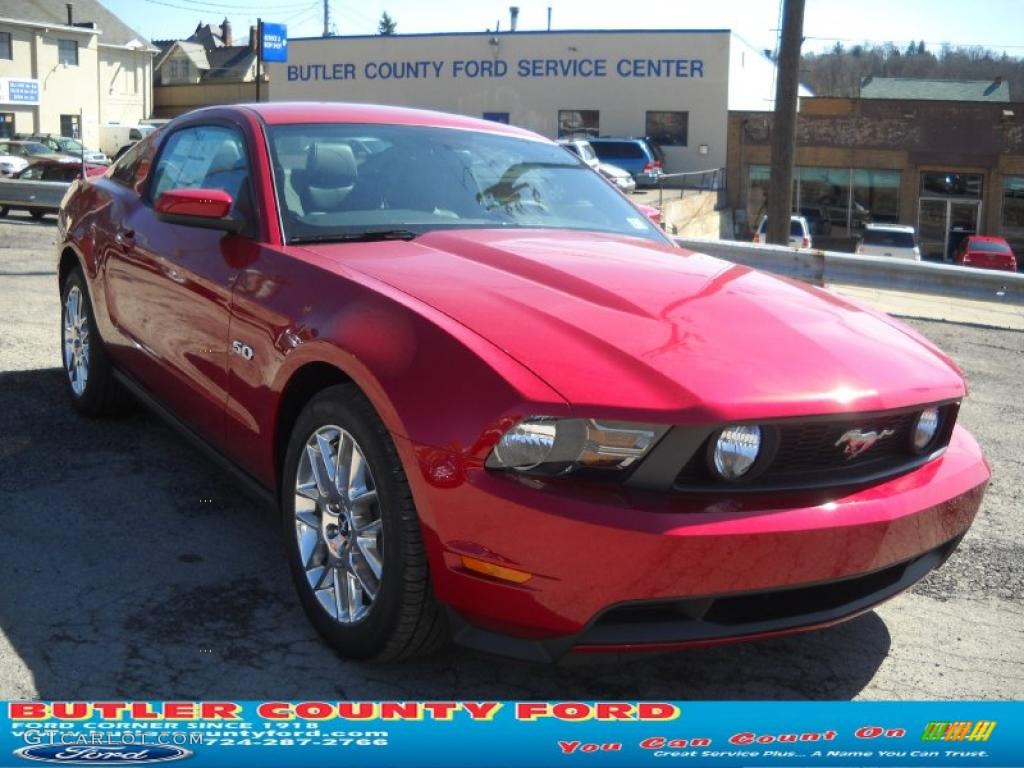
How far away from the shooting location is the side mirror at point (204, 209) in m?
3.76

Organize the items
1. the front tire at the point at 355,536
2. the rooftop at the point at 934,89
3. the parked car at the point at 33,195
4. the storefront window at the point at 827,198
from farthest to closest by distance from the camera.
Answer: the rooftop at the point at 934,89
the storefront window at the point at 827,198
the parked car at the point at 33,195
the front tire at the point at 355,536

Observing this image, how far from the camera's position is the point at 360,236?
3744 mm

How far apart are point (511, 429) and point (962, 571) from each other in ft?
7.13

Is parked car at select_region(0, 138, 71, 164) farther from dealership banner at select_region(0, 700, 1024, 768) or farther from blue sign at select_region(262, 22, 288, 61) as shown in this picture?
dealership banner at select_region(0, 700, 1024, 768)

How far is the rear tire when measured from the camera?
5258mm

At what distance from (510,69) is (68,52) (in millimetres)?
24905

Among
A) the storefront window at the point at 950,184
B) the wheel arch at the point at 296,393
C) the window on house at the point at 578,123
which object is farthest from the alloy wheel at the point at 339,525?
the window on house at the point at 578,123

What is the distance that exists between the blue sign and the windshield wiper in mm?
34952

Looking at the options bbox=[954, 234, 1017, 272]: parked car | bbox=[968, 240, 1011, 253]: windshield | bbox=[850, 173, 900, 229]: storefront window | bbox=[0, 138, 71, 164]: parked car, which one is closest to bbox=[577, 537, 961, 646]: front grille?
bbox=[954, 234, 1017, 272]: parked car

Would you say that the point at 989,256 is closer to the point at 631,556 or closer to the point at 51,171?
the point at 51,171

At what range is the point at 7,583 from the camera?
11.9ft

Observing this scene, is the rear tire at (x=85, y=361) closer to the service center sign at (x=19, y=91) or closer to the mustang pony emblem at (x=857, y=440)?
the mustang pony emblem at (x=857, y=440)

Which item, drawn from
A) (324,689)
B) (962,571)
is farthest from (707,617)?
(962,571)

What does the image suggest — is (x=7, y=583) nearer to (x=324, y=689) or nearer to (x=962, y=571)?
(x=324, y=689)
